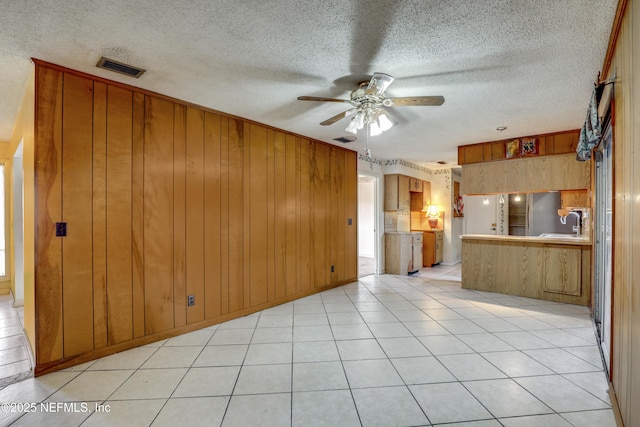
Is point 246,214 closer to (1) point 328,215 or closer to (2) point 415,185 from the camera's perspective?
(1) point 328,215

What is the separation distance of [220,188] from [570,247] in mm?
4677

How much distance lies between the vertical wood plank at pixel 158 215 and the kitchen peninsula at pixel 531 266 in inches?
173

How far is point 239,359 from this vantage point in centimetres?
254

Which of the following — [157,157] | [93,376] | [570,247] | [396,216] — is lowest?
[93,376]

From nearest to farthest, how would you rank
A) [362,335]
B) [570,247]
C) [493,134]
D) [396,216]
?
1. [362,335]
2. [570,247]
3. [493,134]
4. [396,216]

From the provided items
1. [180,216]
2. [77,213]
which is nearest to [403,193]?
[180,216]

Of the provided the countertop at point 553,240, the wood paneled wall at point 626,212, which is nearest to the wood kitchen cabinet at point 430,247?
A: the countertop at point 553,240

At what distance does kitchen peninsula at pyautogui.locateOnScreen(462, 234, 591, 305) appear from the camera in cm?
398

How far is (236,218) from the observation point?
3.60 m

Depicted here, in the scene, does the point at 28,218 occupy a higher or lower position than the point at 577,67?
lower

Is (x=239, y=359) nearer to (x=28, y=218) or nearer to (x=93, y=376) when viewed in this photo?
(x=93, y=376)

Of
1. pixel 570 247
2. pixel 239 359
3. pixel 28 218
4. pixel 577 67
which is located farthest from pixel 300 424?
pixel 570 247

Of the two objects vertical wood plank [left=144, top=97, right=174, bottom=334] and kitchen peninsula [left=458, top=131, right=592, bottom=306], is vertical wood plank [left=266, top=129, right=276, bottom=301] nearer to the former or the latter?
vertical wood plank [left=144, top=97, right=174, bottom=334]

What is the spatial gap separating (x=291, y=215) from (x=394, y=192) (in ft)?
9.22
